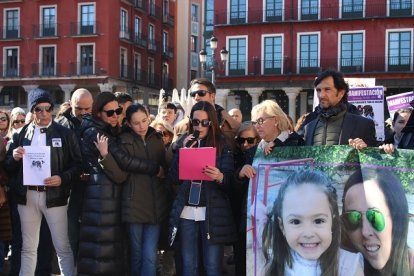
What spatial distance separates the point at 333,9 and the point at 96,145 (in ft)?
102

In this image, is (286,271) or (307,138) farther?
(307,138)

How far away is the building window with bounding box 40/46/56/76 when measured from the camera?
40094 millimetres

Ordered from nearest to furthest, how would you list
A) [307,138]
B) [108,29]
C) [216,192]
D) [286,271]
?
[286,271]
[307,138]
[216,192]
[108,29]

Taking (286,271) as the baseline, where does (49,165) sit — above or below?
above

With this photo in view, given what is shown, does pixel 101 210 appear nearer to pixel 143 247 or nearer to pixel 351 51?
pixel 143 247

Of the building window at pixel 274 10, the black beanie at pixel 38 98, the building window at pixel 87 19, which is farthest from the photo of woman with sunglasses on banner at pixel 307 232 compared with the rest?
the building window at pixel 87 19

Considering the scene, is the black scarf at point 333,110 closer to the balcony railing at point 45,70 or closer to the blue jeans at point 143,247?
the blue jeans at point 143,247

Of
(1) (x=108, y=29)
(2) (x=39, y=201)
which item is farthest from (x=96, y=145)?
(1) (x=108, y=29)

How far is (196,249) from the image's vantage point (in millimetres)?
4961

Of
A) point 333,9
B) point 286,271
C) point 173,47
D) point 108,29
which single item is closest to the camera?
point 286,271

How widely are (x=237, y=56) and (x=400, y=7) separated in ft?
34.9

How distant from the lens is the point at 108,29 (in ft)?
127

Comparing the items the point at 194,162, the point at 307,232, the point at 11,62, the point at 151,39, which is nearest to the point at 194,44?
the point at 151,39

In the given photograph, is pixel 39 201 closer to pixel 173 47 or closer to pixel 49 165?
pixel 49 165
